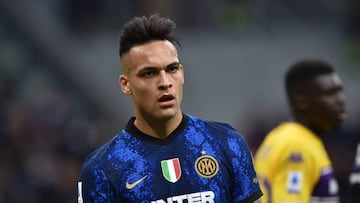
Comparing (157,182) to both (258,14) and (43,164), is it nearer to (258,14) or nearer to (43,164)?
(43,164)

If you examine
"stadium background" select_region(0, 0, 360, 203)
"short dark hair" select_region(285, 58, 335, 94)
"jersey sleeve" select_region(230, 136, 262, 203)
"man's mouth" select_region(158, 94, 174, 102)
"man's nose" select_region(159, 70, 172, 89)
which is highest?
"stadium background" select_region(0, 0, 360, 203)

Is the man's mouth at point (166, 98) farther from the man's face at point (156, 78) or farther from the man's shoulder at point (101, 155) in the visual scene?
the man's shoulder at point (101, 155)

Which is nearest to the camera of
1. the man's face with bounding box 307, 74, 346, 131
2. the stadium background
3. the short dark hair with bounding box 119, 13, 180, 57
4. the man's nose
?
the man's nose

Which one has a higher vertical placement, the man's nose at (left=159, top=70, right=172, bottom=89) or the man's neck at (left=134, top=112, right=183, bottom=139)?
the man's nose at (left=159, top=70, right=172, bottom=89)

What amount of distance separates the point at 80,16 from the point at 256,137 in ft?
11.8

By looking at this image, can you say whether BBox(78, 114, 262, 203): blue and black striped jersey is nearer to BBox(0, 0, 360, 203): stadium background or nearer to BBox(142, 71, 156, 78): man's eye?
BBox(142, 71, 156, 78): man's eye

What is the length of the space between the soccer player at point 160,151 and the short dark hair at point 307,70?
8.47 ft

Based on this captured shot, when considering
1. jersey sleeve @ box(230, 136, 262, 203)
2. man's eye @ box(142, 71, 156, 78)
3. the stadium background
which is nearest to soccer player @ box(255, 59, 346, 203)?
jersey sleeve @ box(230, 136, 262, 203)

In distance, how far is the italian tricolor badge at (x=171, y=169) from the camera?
5.62 m

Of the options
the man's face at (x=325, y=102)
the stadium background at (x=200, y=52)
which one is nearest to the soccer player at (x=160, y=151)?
the man's face at (x=325, y=102)

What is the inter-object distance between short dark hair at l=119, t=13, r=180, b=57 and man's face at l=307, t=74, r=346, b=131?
2.67 m

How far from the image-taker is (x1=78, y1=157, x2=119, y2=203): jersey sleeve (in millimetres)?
5551

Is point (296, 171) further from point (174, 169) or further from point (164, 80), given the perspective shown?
point (164, 80)

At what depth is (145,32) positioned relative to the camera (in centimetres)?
566
